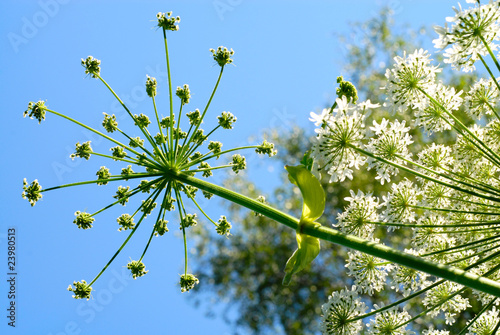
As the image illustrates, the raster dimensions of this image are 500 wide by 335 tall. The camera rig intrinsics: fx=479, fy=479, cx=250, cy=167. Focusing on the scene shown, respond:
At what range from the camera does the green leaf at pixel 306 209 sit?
3.30 metres

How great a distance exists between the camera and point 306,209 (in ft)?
11.1

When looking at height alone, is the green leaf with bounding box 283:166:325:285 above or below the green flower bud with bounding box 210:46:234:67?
below

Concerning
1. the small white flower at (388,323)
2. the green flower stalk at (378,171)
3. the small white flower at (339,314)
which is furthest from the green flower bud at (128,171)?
the small white flower at (388,323)

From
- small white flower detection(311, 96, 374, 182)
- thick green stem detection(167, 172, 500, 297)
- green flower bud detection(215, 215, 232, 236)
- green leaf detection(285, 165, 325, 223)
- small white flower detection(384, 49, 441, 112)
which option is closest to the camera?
thick green stem detection(167, 172, 500, 297)

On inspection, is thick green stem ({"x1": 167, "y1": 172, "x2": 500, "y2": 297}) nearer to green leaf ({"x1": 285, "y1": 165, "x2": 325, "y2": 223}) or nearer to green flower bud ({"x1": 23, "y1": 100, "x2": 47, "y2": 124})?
green leaf ({"x1": 285, "y1": 165, "x2": 325, "y2": 223})

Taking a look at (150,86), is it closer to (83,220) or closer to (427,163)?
(83,220)

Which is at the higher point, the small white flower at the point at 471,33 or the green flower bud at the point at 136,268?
the small white flower at the point at 471,33

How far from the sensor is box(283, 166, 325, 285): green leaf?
330 centimetres

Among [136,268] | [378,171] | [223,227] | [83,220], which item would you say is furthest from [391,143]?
[83,220]

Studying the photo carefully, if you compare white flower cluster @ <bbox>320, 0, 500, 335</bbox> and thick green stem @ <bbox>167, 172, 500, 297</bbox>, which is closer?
thick green stem @ <bbox>167, 172, 500, 297</bbox>

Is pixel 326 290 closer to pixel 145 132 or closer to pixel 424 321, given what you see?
pixel 424 321

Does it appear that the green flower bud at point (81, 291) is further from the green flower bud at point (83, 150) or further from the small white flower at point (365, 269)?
the small white flower at point (365, 269)

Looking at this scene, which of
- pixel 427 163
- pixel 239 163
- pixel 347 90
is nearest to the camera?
pixel 347 90

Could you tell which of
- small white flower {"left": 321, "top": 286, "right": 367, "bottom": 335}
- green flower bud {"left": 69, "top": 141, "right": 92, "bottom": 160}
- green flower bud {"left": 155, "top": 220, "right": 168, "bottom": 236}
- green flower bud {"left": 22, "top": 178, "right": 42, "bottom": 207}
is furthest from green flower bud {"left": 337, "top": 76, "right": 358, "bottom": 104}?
green flower bud {"left": 22, "top": 178, "right": 42, "bottom": 207}
